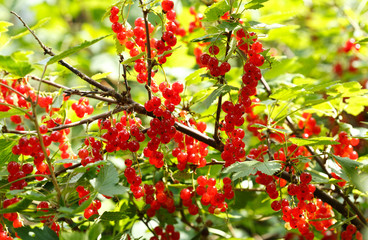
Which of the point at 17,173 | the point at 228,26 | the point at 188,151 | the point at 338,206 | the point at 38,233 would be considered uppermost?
the point at 228,26

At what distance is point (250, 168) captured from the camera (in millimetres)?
1376

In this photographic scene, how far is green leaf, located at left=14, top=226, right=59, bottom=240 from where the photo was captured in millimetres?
1337

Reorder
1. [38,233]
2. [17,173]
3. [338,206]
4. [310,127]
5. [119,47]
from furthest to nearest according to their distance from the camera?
[310,127] < [338,206] < [119,47] < [17,173] < [38,233]

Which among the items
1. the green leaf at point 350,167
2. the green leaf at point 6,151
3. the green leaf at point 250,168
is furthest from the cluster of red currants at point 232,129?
the green leaf at point 6,151

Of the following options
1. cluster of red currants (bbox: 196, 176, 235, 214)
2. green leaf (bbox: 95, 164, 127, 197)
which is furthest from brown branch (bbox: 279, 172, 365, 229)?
green leaf (bbox: 95, 164, 127, 197)

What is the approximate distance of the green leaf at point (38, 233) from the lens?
4.39 ft

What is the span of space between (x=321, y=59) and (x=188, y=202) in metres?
2.61

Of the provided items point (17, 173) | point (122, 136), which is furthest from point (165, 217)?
point (17, 173)

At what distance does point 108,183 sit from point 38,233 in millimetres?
312

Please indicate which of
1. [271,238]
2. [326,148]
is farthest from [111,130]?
[271,238]

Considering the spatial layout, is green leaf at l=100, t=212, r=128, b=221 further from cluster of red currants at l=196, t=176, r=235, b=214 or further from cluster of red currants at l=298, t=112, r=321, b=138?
cluster of red currants at l=298, t=112, r=321, b=138

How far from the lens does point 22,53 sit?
1963 mm

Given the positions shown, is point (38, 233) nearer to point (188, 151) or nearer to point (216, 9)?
point (188, 151)

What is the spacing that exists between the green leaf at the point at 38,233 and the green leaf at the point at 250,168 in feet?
2.21
